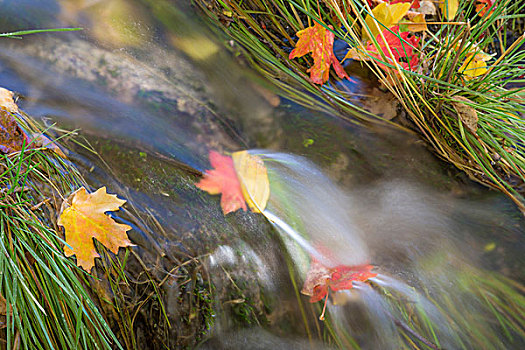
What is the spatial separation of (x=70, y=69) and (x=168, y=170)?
20.0 inches

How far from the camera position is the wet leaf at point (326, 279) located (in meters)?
1.38

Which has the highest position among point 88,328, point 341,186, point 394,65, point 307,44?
point 394,65

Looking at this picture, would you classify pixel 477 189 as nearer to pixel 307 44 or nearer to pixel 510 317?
pixel 510 317

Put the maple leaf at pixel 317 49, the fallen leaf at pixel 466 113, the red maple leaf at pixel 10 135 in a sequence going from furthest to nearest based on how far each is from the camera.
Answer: the maple leaf at pixel 317 49 → the fallen leaf at pixel 466 113 → the red maple leaf at pixel 10 135

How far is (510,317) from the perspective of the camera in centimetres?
144

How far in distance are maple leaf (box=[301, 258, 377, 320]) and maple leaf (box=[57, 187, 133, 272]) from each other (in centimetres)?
65

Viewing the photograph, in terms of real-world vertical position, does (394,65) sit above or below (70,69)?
above

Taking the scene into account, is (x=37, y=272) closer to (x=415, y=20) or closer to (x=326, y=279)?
(x=326, y=279)

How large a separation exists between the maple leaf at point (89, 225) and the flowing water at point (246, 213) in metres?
0.06

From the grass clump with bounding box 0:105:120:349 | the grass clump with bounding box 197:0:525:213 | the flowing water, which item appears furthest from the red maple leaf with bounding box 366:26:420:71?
the grass clump with bounding box 0:105:120:349

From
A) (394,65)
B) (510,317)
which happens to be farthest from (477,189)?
(394,65)

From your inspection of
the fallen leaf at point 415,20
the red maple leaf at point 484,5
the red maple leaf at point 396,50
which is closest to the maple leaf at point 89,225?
the red maple leaf at point 396,50

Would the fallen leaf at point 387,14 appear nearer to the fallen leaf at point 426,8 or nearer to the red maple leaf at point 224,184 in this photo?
the fallen leaf at point 426,8

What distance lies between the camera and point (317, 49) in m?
1.65
